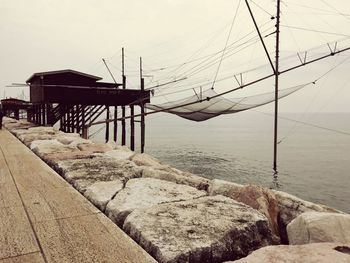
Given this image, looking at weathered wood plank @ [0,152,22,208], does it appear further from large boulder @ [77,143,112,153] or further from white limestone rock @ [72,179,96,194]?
large boulder @ [77,143,112,153]

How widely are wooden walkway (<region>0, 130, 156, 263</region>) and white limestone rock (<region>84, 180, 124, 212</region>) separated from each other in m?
0.09

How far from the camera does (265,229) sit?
7.34 ft

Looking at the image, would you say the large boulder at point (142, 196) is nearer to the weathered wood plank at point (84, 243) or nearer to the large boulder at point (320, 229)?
the weathered wood plank at point (84, 243)

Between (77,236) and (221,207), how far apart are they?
3.57 feet

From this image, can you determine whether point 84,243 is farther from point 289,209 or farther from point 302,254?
point 289,209

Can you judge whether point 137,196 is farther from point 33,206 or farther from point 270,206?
point 270,206

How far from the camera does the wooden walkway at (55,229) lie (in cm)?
166

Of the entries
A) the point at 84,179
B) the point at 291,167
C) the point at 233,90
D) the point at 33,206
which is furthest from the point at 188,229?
the point at 291,167

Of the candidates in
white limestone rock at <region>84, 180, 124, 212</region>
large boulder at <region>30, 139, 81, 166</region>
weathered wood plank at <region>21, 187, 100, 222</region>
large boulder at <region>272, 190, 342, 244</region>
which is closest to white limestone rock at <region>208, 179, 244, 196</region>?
large boulder at <region>272, 190, 342, 244</region>

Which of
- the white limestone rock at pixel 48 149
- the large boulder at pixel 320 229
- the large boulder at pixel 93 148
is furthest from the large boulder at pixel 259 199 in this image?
the white limestone rock at pixel 48 149

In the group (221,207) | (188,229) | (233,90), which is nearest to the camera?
(188,229)

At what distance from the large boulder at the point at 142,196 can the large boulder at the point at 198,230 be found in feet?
0.45

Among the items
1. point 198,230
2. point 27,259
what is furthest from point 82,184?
point 198,230

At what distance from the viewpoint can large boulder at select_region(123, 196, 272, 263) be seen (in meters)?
1.73
